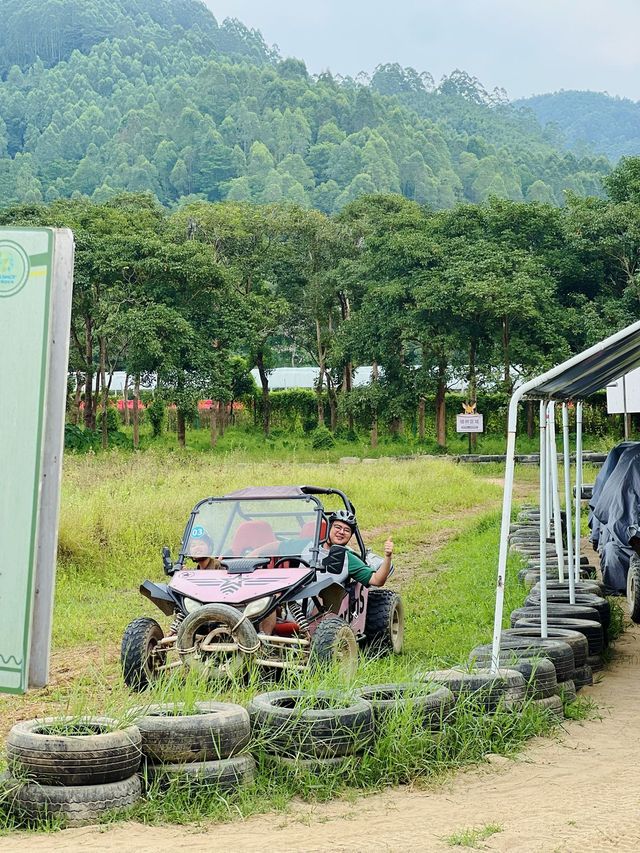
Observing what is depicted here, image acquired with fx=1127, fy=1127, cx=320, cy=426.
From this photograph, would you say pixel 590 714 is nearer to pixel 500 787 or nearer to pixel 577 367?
pixel 500 787

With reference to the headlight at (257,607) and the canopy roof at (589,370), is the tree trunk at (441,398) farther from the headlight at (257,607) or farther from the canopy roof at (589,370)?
the headlight at (257,607)

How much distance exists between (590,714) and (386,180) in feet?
348

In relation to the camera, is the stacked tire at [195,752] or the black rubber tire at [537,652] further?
the black rubber tire at [537,652]

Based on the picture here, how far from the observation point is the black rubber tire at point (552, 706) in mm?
7125

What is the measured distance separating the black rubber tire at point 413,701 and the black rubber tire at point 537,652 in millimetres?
1023

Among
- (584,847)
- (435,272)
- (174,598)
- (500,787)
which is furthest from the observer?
(435,272)

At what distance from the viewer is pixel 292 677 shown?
734cm

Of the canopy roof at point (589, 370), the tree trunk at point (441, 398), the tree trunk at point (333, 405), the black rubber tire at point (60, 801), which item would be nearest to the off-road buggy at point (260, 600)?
the canopy roof at point (589, 370)

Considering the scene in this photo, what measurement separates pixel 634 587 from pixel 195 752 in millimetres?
6887

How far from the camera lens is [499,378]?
130 ft

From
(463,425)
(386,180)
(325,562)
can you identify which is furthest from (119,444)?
(386,180)

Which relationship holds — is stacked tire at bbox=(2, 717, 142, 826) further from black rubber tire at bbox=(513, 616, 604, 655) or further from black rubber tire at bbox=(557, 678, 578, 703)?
black rubber tire at bbox=(513, 616, 604, 655)

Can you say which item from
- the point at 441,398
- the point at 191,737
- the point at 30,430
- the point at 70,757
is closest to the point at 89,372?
the point at 441,398

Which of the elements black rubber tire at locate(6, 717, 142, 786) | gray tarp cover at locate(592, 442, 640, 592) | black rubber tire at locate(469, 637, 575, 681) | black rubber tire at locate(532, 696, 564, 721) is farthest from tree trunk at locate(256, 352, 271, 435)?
black rubber tire at locate(6, 717, 142, 786)
